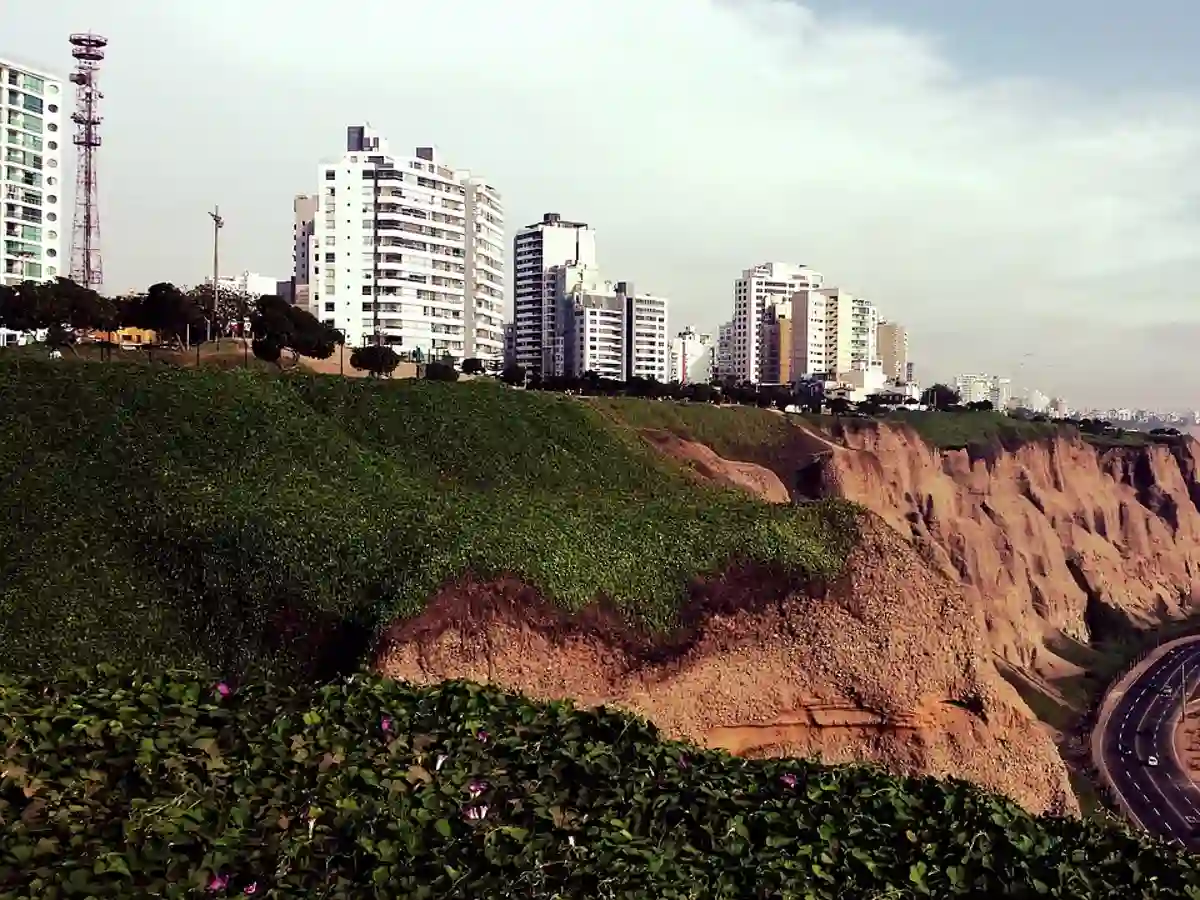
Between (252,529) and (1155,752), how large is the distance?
3738 centimetres

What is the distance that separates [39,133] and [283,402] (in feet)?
179

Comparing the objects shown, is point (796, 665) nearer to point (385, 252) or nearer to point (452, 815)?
point (452, 815)

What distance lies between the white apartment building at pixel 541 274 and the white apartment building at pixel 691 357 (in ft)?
72.7

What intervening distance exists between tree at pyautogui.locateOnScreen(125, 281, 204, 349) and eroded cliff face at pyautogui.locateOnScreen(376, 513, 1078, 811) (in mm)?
29784

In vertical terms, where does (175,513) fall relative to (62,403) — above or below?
below

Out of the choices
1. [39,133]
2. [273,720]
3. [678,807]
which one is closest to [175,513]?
[273,720]

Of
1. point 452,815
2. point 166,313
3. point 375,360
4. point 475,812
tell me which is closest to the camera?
point 452,815

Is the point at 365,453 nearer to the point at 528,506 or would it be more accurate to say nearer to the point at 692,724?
the point at 528,506

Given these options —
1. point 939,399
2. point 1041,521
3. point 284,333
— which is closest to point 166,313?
point 284,333

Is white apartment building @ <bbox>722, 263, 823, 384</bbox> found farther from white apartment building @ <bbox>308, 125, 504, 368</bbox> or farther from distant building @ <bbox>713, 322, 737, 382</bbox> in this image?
white apartment building @ <bbox>308, 125, 504, 368</bbox>

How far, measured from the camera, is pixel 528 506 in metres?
23.0

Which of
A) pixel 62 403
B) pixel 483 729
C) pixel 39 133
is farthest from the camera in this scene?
pixel 39 133

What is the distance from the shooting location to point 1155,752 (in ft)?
131

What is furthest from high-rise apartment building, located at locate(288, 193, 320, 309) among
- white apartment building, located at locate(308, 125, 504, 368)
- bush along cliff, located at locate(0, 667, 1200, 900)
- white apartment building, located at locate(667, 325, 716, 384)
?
bush along cliff, located at locate(0, 667, 1200, 900)
